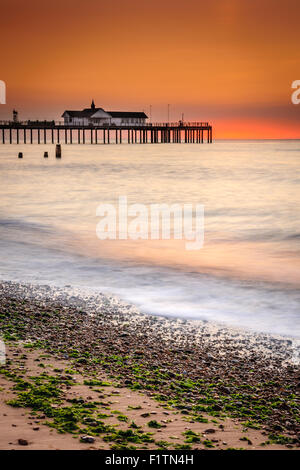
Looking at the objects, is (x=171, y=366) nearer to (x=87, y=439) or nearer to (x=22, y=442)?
(x=87, y=439)

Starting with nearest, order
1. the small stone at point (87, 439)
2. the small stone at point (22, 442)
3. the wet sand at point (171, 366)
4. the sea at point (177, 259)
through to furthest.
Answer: the small stone at point (22, 442), the small stone at point (87, 439), the wet sand at point (171, 366), the sea at point (177, 259)

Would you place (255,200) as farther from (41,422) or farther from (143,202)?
(41,422)

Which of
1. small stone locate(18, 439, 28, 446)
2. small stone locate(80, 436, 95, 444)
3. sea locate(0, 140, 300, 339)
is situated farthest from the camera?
sea locate(0, 140, 300, 339)

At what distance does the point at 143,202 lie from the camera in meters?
21.2

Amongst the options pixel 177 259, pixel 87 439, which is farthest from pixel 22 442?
pixel 177 259

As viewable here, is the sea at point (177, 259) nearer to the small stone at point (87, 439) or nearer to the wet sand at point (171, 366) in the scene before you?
the wet sand at point (171, 366)

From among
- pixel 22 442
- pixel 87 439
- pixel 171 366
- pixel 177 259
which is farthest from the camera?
pixel 177 259

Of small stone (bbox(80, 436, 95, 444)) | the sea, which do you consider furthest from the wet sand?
the sea

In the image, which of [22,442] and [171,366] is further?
[171,366]

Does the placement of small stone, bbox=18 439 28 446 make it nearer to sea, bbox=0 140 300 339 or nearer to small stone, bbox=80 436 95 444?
small stone, bbox=80 436 95 444

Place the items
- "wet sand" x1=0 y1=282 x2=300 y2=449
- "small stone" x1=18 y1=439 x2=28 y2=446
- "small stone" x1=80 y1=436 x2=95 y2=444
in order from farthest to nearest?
"wet sand" x1=0 y1=282 x2=300 y2=449 → "small stone" x1=80 y1=436 x2=95 y2=444 → "small stone" x1=18 y1=439 x2=28 y2=446

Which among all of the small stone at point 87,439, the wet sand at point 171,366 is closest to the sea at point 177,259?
the wet sand at point 171,366

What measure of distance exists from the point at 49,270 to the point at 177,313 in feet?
10.3

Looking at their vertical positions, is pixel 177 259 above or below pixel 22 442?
above
